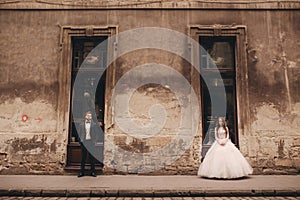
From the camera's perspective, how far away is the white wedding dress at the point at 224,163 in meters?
7.50

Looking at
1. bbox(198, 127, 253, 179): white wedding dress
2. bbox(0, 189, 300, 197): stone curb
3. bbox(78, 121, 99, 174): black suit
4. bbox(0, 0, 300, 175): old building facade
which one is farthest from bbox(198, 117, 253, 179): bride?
bbox(78, 121, 99, 174): black suit

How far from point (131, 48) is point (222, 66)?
9.31 ft

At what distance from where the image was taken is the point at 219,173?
7.49 m

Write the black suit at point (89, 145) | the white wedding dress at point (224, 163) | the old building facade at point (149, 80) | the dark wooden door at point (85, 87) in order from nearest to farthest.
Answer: the white wedding dress at point (224, 163), the black suit at point (89, 145), the old building facade at point (149, 80), the dark wooden door at point (85, 87)

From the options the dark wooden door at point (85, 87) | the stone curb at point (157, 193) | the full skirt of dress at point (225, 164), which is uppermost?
the dark wooden door at point (85, 87)

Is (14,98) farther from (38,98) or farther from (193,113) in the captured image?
(193,113)

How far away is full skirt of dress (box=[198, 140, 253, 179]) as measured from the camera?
24.6 feet

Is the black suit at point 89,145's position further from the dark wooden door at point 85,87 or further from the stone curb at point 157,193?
the stone curb at point 157,193

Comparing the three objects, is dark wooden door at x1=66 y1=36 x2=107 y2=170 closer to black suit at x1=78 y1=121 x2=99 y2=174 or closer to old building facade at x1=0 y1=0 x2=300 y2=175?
old building facade at x1=0 y1=0 x2=300 y2=175

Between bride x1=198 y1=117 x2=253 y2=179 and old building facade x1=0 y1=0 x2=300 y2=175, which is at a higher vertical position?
old building facade x1=0 y1=0 x2=300 y2=175

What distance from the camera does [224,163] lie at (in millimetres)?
7617

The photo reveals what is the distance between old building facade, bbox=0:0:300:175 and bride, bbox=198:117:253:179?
2.24 feet

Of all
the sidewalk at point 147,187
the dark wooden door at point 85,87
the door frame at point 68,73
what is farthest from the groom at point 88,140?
the sidewalk at point 147,187

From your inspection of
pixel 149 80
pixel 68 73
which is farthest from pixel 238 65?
pixel 68 73
